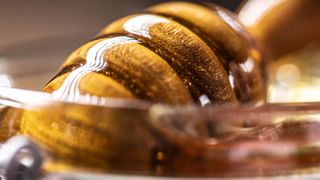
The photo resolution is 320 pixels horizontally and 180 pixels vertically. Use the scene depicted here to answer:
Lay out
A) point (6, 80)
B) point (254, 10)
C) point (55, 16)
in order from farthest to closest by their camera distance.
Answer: point (55, 16) → point (254, 10) → point (6, 80)

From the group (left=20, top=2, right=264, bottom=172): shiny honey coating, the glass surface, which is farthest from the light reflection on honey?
the glass surface

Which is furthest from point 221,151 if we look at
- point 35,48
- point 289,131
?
point 35,48

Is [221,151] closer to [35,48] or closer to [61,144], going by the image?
[61,144]

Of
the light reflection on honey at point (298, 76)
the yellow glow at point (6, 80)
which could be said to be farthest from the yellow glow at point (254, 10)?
the yellow glow at point (6, 80)

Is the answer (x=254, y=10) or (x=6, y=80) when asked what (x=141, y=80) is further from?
(x=254, y=10)

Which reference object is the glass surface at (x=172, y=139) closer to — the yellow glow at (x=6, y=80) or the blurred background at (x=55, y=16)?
the yellow glow at (x=6, y=80)

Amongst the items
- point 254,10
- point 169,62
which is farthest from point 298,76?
point 169,62
